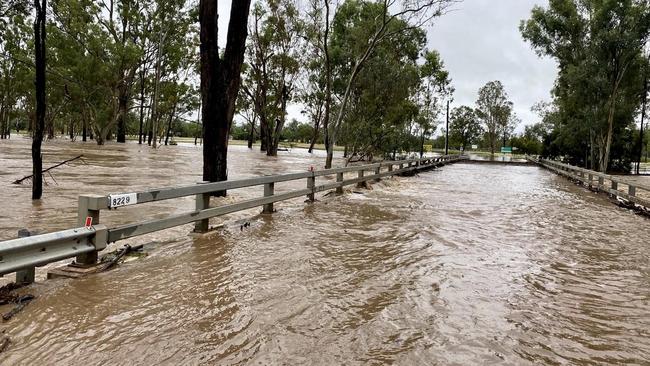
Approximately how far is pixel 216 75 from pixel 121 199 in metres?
6.58

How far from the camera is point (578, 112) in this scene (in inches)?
1446

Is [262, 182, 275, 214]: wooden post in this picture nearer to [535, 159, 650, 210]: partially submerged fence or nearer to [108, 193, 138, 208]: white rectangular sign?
[108, 193, 138, 208]: white rectangular sign

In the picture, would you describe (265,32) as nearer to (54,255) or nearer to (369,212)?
(369,212)

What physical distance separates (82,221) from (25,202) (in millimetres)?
6453

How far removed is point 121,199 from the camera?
5.48m

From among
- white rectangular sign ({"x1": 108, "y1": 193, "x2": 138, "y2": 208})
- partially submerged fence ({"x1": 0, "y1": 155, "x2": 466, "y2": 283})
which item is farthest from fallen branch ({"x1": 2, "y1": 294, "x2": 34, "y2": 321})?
white rectangular sign ({"x1": 108, "y1": 193, "x2": 138, "y2": 208})

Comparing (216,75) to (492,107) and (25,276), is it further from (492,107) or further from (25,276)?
(492,107)

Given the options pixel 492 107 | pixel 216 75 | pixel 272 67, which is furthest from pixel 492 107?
pixel 216 75

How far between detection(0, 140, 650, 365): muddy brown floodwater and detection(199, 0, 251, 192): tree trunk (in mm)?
2860

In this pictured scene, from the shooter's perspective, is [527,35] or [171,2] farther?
[171,2]

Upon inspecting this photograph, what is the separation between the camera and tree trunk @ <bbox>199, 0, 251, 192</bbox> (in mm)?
11227

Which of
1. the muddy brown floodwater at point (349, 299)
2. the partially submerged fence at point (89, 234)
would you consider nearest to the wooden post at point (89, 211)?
the partially submerged fence at point (89, 234)

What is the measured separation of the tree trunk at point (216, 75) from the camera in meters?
11.2

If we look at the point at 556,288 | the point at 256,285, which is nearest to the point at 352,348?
the point at 256,285
